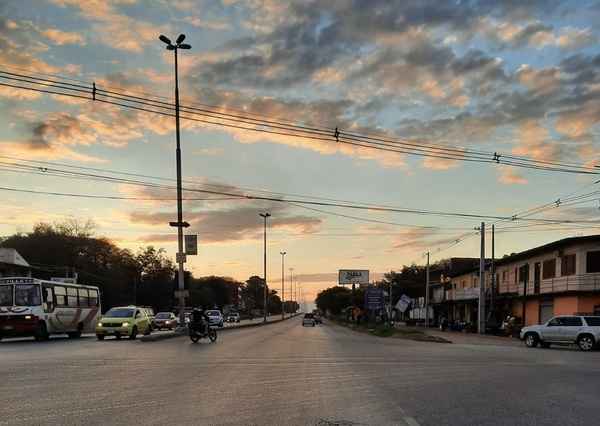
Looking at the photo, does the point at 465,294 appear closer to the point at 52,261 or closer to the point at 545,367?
the point at 545,367

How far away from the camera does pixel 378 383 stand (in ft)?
41.3

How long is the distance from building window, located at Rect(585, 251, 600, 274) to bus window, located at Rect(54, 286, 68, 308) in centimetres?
3552

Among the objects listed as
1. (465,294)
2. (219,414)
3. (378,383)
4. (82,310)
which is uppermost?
(219,414)

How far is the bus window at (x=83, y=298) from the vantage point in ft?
108

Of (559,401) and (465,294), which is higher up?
(559,401)

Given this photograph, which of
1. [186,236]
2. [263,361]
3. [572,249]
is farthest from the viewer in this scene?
[572,249]

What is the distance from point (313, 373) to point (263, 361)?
328cm

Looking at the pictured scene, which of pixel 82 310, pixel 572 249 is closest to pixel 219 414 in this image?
pixel 82 310

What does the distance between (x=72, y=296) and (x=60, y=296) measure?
161 cm

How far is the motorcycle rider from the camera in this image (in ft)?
84.3

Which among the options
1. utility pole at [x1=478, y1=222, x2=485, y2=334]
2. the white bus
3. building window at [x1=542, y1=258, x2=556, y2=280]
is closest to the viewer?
the white bus

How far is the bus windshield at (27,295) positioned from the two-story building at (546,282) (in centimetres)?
3615

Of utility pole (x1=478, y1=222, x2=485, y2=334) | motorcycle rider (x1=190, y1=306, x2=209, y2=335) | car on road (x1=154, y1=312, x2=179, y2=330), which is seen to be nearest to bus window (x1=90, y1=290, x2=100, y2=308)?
motorcycle rider (x1=190, y1=306, x2=209, y2=335)

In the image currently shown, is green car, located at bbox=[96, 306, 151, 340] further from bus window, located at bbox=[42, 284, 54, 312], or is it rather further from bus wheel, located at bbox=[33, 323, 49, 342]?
bus window, located at bbox=[42, 284, 54, 312]
